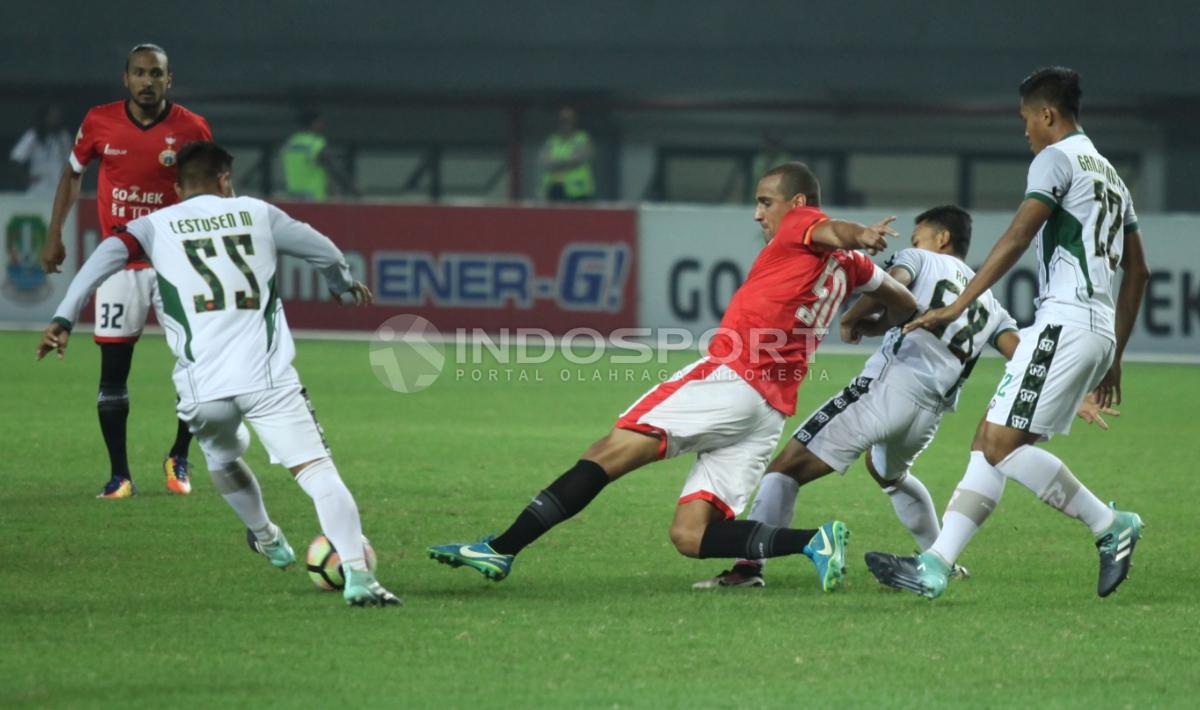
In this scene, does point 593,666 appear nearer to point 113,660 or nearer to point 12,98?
point 113,660

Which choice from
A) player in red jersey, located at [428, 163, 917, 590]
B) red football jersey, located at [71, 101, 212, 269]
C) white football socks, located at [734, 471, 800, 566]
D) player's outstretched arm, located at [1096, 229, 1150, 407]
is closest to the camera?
player in red jersey, located at [428, 163, 917, 590]

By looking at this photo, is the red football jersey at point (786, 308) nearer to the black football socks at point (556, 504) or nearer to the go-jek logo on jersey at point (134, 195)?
the black football socks at point (556, 504)

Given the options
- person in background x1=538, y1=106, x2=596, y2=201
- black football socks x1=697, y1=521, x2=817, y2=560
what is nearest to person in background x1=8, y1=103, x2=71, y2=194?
person in background x1=538, y1=106, x2=596, y2=201

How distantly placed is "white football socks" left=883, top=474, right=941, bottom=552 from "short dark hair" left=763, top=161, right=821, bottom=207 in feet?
4.37

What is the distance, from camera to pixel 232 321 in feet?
21.2

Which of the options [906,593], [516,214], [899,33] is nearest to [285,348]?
[906,593]

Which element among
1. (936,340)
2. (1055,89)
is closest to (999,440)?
(936,340)

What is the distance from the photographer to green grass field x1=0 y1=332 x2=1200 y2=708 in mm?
5277

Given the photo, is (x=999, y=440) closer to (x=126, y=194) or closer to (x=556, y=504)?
(x=556, y=504)

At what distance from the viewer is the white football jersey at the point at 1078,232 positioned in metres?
6.43

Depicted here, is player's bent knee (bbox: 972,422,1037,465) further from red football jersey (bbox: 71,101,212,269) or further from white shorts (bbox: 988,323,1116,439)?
red football jersey (bbox: 71,101,212,269)

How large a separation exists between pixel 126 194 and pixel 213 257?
2.85 m

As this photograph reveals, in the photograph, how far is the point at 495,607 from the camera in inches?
253

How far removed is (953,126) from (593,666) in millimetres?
20426
